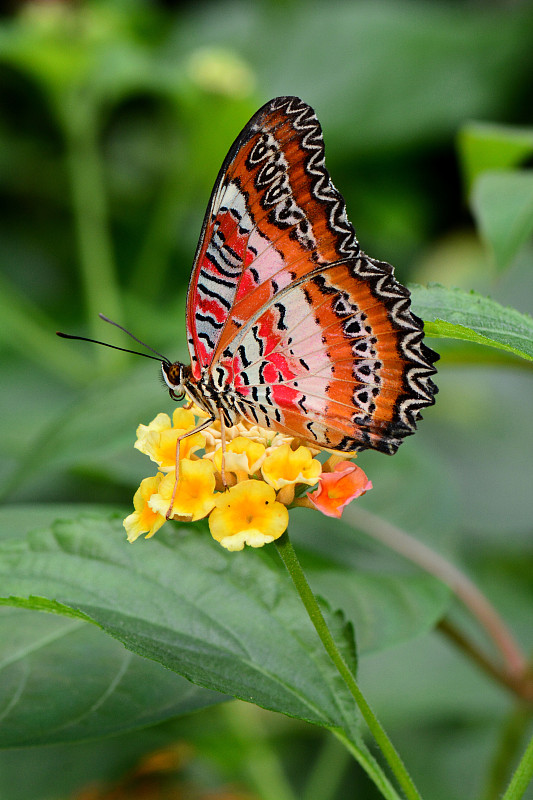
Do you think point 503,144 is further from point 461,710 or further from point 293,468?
point 461,710

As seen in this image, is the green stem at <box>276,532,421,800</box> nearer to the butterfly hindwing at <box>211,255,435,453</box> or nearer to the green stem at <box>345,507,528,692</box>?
the butterfly hindwing at <box>211,255,435,453</box>

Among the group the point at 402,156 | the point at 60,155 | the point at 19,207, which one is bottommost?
the point at 19,207

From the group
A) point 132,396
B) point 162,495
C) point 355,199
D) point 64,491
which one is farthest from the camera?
point 355,199

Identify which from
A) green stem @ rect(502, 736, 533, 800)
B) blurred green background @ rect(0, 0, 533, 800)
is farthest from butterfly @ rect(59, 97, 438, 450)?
green stem @ rect(502, 736, 533, 800)

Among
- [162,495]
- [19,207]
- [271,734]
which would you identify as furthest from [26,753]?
[19,207]

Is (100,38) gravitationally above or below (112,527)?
above

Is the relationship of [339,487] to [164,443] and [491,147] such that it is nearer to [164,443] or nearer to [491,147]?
[164,443]
